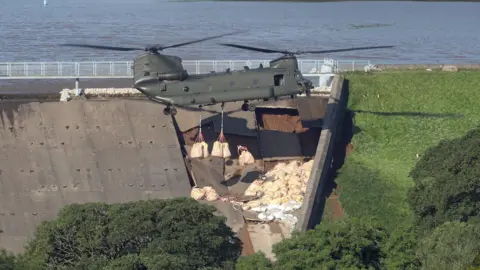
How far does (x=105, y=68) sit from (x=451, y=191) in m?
15.9

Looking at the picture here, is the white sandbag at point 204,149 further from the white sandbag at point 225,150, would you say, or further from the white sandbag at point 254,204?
the white sandbag at point 254,204

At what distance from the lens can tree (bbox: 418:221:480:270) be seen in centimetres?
2183

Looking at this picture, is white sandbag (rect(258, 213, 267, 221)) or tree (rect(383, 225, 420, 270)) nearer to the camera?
tree (rect(383, 225, 420, 270))

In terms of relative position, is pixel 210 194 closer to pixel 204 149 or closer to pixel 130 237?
pixel 204 149

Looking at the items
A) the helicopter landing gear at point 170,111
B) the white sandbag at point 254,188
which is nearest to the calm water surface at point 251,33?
the white sandbag at point 254,188

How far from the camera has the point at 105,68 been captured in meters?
37.5

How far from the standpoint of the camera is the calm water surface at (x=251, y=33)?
5188 cm

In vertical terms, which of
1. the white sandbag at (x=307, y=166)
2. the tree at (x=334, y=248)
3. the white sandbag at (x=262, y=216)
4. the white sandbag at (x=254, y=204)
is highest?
the tree at (x=334, y=248)

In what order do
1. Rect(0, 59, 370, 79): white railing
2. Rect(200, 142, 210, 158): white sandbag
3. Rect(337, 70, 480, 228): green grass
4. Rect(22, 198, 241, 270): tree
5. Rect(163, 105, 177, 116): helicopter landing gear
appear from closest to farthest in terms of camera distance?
Rect(22, 198, 241, 270): tree < Rect(163, 105, 177, 116): helicopter landing gear < Rect(337, 70, 480, 228): green grass < Rect(200, 142, 210, 158): white sandbag < Rect(0, 59, 370, 79): white railing

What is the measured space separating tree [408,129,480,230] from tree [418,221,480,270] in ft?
6.63

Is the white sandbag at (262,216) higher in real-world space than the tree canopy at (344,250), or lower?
→ lower

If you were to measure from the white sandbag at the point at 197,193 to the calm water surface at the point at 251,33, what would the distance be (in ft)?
59.1

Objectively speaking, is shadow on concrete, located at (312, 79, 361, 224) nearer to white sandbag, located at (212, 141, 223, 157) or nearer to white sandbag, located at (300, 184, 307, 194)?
white sandbag, located at (300, 184, 307, 194)

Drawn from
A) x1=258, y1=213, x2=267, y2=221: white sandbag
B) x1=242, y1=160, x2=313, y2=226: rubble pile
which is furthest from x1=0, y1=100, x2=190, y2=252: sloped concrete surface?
x1=258, y1=213, x2=267, y2=221: white sandbag
